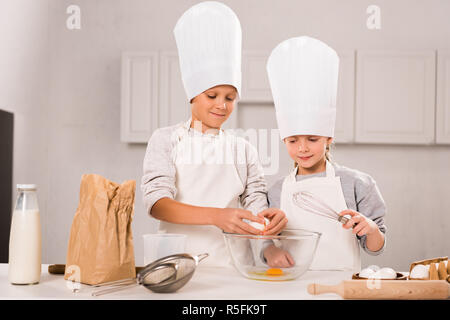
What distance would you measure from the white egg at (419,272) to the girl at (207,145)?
408 millimetres

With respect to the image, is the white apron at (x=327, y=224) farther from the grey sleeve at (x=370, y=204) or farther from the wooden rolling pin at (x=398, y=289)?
the wooden rolling pin at (x=398, y=289)

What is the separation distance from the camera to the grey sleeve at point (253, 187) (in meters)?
1.06

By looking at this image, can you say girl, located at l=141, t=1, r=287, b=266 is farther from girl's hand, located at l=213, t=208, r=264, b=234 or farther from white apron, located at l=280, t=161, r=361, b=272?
girl's hand, located at l=213, t=208, r=264, b=234

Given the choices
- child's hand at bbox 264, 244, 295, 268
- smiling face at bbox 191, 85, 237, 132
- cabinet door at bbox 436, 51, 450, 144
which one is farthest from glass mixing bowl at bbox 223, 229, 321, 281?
cabinet door at bbox 436, 51, 450, 144

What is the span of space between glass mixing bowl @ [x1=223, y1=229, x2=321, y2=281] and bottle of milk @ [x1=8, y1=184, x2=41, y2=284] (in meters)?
0.28

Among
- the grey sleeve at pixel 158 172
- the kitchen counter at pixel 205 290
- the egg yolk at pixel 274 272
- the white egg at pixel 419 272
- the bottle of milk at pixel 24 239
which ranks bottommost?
the kitchen counter at pixel 205 290

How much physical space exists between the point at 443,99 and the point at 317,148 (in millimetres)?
1198

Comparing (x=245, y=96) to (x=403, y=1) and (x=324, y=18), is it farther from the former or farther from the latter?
(x=403, y=1)

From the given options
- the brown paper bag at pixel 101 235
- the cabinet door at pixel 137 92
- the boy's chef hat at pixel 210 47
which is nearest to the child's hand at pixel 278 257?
the brown paper bag at pixel 101 235

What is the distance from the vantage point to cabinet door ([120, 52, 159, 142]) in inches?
70.7

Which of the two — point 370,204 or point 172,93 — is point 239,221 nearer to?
point 370,204

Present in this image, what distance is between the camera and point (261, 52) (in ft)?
5.86

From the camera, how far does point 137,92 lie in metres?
1.82
